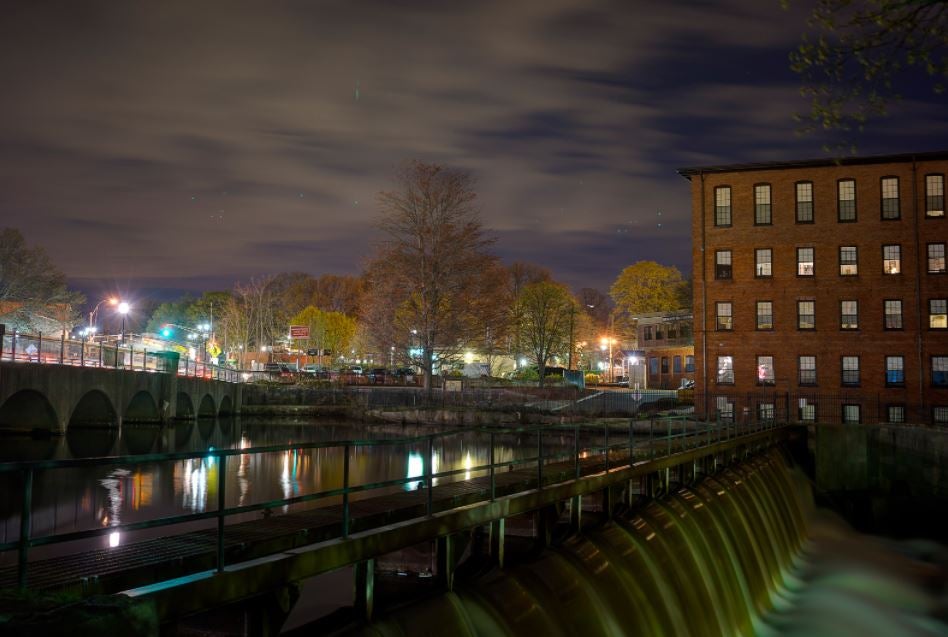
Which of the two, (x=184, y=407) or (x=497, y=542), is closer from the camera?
(x=497, y=542)

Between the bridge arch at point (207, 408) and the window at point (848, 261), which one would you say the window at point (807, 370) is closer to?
the window at point (848, 261)

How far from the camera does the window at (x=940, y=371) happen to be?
4409 centimetres

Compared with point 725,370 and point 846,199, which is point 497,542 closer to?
point 725,370

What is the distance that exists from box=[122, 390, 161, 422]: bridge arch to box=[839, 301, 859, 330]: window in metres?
44.6

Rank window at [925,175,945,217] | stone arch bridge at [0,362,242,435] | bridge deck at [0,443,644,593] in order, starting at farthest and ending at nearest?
window at [925,175,945,217] → stone arch bridge at [0,362,242,435] → bridge deck at [0,443,644,593]

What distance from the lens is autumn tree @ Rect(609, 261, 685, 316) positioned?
103312 millimetres

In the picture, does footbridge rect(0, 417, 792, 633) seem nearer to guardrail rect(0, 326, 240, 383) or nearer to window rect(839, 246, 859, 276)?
guardrail rect(0, 326, 240, 383)

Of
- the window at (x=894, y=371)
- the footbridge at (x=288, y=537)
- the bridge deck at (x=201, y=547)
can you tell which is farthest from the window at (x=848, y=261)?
the bridge deck at (x=201, y=547)

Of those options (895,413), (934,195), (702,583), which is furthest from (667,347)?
(702,583)

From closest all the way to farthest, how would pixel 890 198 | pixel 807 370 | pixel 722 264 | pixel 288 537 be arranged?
1. pixel 288 537
2. pixel 890 198
3. pixel 807 370
4. pixel 722 264

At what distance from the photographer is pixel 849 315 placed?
46031mm

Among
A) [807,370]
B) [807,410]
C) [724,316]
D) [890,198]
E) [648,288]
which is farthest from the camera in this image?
[648,288]

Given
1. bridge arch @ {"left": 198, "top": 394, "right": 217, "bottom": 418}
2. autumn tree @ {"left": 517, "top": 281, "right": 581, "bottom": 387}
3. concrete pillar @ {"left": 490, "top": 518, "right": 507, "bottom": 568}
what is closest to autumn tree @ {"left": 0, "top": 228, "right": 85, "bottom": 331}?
bridge arch @ {"left": 198, "top": 394, "right": 217, "bottom": 418}

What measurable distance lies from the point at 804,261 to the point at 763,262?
2.23 m
